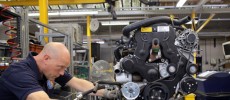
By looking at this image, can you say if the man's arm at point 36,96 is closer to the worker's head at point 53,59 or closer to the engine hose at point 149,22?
the worker's head at point 53,59

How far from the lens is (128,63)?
9.55ft

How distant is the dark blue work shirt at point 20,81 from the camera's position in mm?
1847

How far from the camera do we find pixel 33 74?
6.74 ft

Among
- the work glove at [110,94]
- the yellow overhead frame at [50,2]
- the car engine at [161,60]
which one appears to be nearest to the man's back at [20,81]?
the work glove at [110,94]

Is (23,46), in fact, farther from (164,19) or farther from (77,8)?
(77,8)

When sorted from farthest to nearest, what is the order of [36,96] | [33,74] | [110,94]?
1. [110,94]
2. [33,74]
3. [36,96]

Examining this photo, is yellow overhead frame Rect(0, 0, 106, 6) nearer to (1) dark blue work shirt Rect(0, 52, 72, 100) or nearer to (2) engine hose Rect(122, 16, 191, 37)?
(2) engine hose Rect(122, 16, 191, 37)

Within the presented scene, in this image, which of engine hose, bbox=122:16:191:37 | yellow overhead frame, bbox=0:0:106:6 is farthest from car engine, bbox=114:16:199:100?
yellow overhead frame, bbox=0:0:106:6

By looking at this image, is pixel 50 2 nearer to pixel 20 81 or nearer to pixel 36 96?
pixel 20 81

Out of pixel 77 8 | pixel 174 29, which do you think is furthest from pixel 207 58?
pixel 174 29

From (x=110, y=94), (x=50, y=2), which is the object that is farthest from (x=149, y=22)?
(x=50, y=2)

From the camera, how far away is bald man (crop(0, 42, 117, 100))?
1837 millimetres

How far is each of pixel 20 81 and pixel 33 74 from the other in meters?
0.19

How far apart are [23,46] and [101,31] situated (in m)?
12.0
